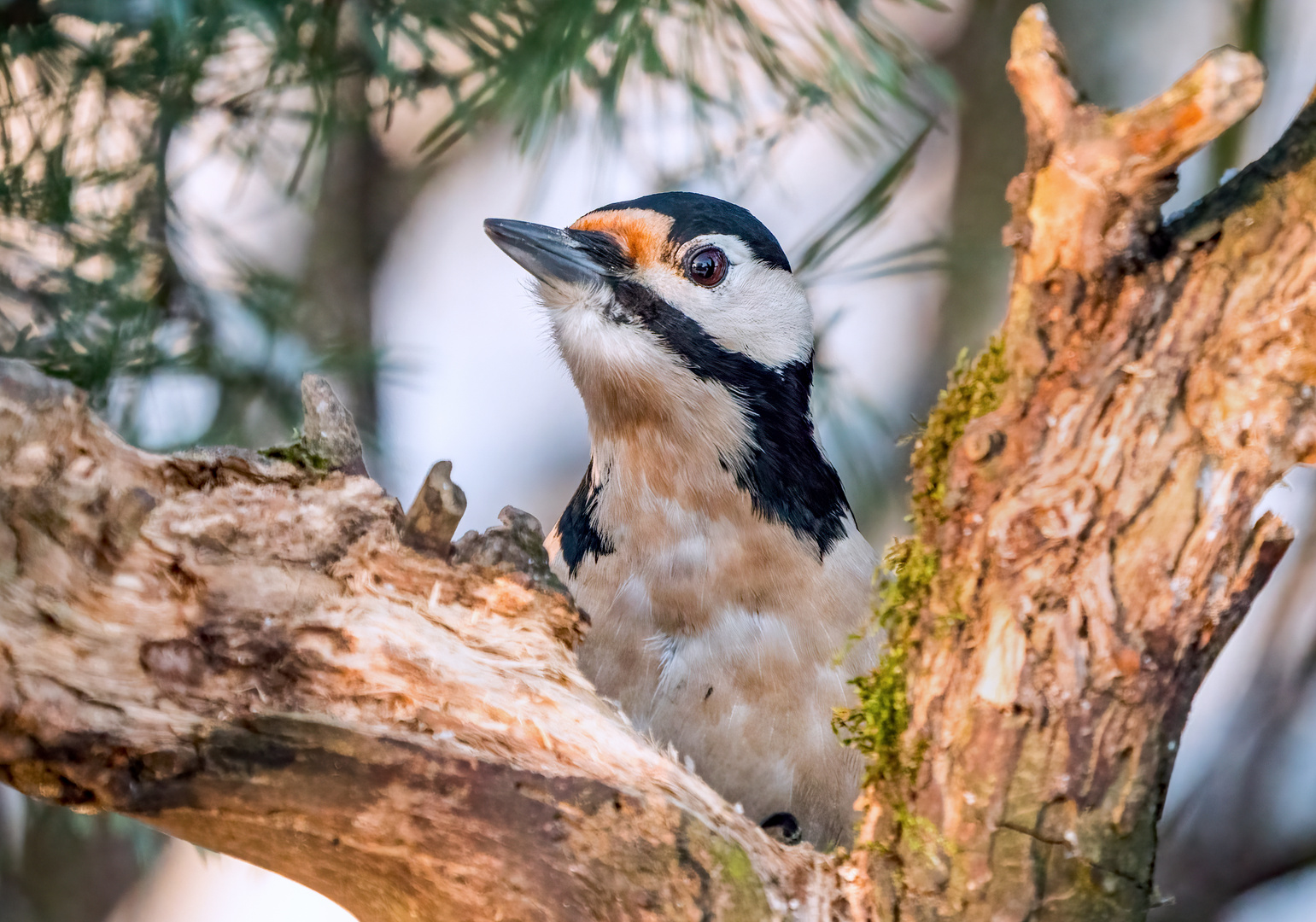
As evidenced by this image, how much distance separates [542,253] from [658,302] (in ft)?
0.72

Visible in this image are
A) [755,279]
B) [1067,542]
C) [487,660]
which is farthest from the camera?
[755,279]

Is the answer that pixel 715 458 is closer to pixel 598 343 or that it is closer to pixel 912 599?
pixel 598 343

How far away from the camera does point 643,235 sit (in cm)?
205

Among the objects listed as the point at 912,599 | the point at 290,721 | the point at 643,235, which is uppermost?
the point at 643,235

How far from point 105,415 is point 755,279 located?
124cm

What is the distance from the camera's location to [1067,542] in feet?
3.33

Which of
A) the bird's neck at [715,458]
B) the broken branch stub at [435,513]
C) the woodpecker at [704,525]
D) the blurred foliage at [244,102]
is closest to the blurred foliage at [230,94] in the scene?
the blurred foliage at [244,102]

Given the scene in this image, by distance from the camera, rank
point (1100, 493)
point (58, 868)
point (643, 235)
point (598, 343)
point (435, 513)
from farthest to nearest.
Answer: point (58, 868) → point (643, 235) → point (598, 343) → point (435, 513) → point (1100, 493)

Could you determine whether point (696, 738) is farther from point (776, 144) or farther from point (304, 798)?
point (776, 144)

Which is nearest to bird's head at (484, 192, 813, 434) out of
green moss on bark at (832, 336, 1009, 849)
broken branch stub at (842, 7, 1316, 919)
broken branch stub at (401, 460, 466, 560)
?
broken branch stub at (401, 460, 466, 560)

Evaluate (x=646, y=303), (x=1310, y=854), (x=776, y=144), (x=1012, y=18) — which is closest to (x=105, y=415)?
(x=646, y=303)

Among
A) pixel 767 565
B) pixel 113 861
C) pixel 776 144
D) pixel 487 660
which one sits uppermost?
pixel 776 144

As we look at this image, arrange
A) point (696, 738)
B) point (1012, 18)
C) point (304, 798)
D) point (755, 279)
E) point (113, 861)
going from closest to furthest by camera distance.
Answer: point (304, 798) → point (696, 738) → point (755, 279) → point (1012, 18) → point (113, 861)

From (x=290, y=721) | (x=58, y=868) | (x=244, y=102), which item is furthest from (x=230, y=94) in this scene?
(x=58, y=868)
